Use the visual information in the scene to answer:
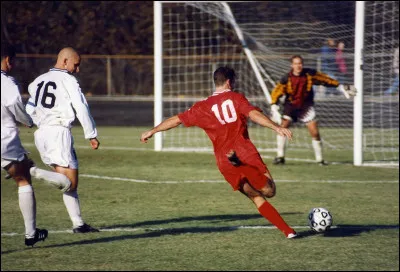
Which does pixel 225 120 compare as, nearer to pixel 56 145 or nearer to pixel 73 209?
pixel 56 145

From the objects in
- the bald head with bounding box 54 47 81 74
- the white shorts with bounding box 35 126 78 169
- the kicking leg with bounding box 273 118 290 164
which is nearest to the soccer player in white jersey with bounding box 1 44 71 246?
the white shorts with bounding box 35 126 78 169

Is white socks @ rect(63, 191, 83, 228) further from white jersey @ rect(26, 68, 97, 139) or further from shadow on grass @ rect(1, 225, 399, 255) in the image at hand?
shadow on grass @ rect(1, 225, 399, 255)

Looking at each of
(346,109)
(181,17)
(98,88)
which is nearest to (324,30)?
(346,109)

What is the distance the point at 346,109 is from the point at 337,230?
18.6 meters

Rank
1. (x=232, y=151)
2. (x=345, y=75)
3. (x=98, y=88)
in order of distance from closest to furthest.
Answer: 1. (x=232, y=151)
2. (x=345, y=75)
3. (x=98, y=88)

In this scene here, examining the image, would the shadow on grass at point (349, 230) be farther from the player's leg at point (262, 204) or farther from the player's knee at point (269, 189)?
→ the player's knee at point (269, 189)

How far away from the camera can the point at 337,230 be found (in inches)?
736

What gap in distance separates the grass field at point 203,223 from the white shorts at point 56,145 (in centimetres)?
1058

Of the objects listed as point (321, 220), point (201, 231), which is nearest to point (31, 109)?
point (321, 220)

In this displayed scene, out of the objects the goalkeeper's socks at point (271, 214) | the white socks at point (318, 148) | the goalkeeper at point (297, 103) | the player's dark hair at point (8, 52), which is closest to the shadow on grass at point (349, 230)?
the goalkeeper at point (297, 103)

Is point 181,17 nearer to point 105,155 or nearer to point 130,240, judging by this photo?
point 105,155

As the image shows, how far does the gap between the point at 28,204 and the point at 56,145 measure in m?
3.75

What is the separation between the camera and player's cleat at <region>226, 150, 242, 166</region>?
6074 millimetres

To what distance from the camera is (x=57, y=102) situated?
5344 millimetres
